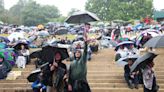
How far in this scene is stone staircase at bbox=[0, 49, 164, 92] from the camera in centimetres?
1276

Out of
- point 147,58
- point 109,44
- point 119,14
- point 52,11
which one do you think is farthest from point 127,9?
point 147,58

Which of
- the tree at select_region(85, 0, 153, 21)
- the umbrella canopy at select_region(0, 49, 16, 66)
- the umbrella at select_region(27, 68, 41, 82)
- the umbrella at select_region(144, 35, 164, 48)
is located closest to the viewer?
the umbrella at select_region(144, 35, 164, 48)

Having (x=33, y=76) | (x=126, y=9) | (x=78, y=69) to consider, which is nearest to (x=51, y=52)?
(x=78, y=69)

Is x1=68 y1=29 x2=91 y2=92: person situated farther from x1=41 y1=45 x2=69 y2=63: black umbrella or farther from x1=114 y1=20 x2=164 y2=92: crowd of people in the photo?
x1=114 y1=20 x2=164 y2=92: crowd of people

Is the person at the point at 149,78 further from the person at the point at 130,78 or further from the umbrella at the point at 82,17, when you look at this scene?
the umbrella at the point at 82,17

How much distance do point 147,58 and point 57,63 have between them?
6.10 ft

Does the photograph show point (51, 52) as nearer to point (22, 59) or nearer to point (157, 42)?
point (157, 42)

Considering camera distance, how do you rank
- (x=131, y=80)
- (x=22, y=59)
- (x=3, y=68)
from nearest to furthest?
(x=131, y=80), (x=3, y=68), (x=22, y=59)

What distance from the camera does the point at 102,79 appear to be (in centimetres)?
1364

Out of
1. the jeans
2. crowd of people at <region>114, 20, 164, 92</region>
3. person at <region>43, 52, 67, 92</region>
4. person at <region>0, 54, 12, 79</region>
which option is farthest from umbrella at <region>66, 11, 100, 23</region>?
person at <region>43, 52, 67, 92</region>

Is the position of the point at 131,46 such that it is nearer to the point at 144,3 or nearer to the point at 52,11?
the point at 144,3

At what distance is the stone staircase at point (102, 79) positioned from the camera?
12765 mm

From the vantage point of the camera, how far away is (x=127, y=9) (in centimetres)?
7056

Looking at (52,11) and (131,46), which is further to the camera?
(52,11)
